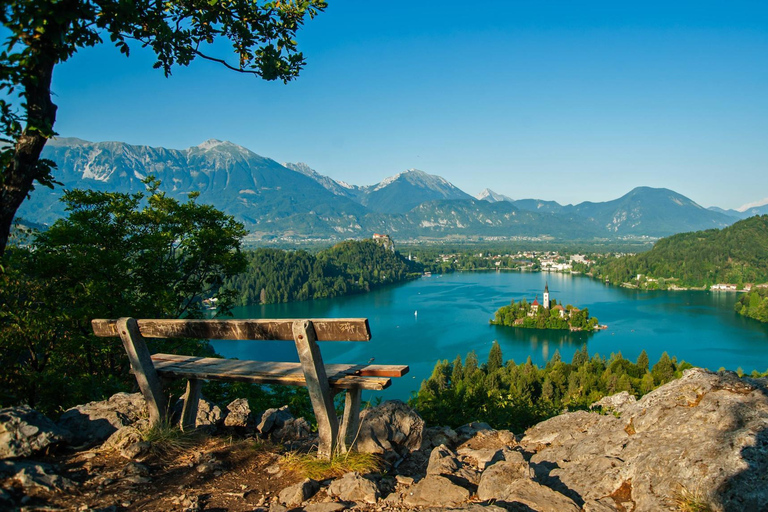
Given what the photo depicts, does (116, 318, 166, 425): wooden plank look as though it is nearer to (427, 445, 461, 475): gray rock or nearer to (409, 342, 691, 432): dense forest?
(427, 445, 461, 475): gray rock

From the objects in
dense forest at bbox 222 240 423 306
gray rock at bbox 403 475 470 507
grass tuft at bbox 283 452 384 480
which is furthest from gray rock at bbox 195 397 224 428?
dense forest at bbox 222 240 423 306

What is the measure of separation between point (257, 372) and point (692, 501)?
2.85m

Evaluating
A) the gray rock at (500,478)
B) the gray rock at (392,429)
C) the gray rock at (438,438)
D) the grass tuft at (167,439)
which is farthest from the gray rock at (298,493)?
the gray rock at (438,438)

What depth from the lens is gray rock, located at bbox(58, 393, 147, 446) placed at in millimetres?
3735

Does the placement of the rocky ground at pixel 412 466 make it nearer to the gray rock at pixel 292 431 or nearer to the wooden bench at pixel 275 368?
the gray rock at pixel 292 431

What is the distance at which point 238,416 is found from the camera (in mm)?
4496

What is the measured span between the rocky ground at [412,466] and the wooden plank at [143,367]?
0.62ft

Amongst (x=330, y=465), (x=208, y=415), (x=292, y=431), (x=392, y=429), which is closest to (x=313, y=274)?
(x=208, y=415)

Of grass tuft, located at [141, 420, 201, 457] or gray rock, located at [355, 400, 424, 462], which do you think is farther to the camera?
gray rock, located at [355, 400, 424, 462]

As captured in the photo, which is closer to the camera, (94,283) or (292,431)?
(292,431)

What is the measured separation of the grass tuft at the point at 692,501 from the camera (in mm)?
2432

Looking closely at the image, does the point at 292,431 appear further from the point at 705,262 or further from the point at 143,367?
the point at 705,262

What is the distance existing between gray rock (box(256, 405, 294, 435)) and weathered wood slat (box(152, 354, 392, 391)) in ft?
2.40

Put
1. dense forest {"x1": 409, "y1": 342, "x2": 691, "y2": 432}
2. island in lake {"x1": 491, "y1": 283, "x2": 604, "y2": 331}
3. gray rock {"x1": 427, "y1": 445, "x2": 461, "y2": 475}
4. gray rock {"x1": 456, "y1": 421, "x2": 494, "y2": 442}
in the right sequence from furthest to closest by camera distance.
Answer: island in lake {"x1": 491, "y1": 283, "x2": 604, "y2": 331}
dense forest {"x1": 409, "y1": 342, "x2": 691, "y2": 432}
gray rock {"x1": 456, "y1": 421, "x2": 494, "y2": 442}
gray rock {"x1": 427, "y1": 445, "x2": 461, "y2": 475}
